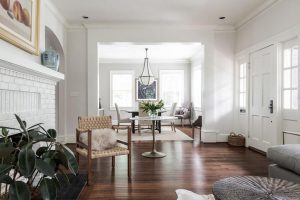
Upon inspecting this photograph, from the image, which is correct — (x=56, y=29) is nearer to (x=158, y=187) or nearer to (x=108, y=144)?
(x=108, y=144)

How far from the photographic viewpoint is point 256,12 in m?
4.64

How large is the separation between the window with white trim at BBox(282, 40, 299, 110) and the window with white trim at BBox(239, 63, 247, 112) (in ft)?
4.32

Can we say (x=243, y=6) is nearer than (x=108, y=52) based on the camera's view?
Yes

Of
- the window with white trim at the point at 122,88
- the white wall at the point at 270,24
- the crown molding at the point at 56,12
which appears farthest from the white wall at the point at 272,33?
the window with white trim at the point at 122,88

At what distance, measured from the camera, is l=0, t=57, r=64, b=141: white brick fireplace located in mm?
2174

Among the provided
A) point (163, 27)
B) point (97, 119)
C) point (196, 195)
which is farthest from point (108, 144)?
point (163, 27)

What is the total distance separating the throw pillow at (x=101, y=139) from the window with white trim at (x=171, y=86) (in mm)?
6507

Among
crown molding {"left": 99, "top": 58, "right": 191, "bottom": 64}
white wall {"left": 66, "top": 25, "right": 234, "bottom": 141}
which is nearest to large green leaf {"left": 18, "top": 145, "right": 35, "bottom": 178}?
white wall {"left": 66, "top": 25, "right": 234, "bottom": 141}

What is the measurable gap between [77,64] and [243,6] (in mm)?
3842

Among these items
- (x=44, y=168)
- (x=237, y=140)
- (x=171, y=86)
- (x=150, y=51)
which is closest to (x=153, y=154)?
(x=237, y=140)

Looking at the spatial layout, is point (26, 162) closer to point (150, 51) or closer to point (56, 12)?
point (56, 12)

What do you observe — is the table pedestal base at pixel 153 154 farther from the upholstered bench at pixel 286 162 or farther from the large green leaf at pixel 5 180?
the large green leaf at pixel 5 180

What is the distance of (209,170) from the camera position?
11.2 ft

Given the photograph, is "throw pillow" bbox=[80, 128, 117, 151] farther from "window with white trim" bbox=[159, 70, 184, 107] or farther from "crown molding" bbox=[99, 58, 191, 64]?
"crown molding" bbox=[99, 58, 191, 64]
